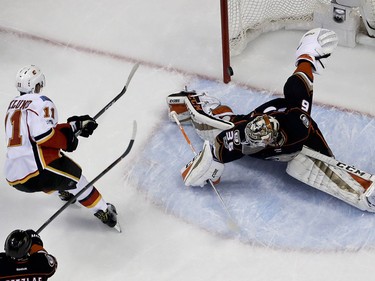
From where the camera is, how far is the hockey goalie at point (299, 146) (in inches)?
159

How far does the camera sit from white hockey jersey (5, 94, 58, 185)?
386cm

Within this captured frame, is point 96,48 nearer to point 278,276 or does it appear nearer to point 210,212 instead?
point 210,212

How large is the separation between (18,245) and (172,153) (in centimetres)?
136

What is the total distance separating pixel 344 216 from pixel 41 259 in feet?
4.88

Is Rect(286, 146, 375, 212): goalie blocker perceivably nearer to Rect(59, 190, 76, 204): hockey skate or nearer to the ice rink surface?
the ice rink surface

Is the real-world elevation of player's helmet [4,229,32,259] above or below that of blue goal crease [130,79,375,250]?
above

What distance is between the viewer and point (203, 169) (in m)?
4.20

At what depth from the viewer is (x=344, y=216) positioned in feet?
13.6

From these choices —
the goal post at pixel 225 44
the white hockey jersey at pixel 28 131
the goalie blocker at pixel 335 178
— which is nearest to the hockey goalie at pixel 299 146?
the goalie blocker at pixel 335 178

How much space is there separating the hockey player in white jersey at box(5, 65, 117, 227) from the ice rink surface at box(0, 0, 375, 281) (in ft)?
1.31

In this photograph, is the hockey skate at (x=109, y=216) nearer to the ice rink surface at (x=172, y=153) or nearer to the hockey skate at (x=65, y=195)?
the ice rink surface at (x=172, y=153)

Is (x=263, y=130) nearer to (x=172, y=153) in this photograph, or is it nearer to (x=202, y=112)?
(x=202, y=112)

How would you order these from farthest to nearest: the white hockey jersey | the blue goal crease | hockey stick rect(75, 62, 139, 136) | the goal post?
the goal post, hockey stick rect(75, 62, 139, 136), the blue goal crease, the white hockey jersey

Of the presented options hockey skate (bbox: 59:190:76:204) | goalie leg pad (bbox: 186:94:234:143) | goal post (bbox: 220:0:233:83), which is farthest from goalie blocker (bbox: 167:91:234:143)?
hockey skate (bbox: 59:190:76:204)
